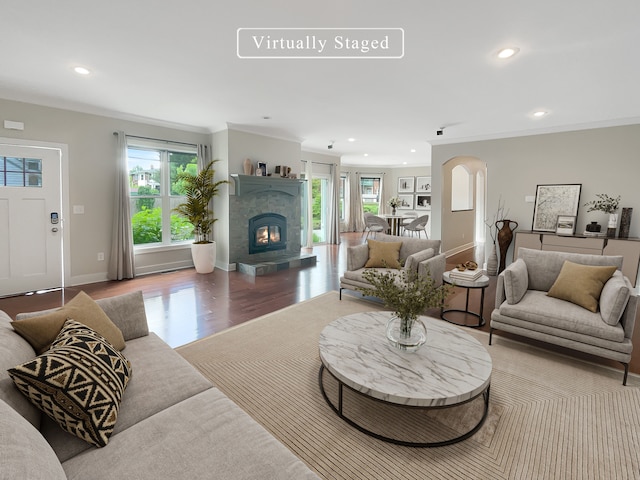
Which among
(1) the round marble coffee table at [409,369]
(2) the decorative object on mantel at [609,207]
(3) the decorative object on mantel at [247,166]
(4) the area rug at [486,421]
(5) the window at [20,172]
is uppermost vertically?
(3) the decorative object on mantel at [247,166]

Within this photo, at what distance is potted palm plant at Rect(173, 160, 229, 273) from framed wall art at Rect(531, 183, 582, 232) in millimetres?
5501

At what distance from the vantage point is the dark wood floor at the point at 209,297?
3.42 m

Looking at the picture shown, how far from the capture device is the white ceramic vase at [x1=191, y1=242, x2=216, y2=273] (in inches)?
224

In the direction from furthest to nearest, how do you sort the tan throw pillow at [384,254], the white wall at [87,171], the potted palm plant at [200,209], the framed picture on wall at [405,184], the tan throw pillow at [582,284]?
the framed picture on wall at [405,184] → the potted palm plant at [200,209] → the white wall at [87,171] → the tan throw pillow at [384,254] → the tan throw pillow at [582,284]

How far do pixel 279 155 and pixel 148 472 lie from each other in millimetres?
6109

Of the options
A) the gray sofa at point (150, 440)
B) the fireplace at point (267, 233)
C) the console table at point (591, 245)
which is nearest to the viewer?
the gray sofa at point (150, 440)

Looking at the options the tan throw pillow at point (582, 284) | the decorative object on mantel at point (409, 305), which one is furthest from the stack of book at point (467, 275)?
the decorative object on mantel at point (409, 305)

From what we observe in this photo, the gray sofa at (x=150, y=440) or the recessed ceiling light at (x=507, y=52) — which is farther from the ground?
the recessed ceiling light at (x=507, y=52)

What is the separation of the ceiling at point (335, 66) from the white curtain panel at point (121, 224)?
64cm

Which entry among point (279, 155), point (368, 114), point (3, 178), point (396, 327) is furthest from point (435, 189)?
point (3, 178)

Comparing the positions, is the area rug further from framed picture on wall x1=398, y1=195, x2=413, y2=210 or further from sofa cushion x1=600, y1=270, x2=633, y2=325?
framed picture on wall x1=398, y1=195, x2=413, y2=210

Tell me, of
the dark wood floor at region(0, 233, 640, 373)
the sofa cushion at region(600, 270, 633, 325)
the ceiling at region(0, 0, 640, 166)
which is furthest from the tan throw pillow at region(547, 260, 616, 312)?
the ceiling at region(0, 0, 640, 166)

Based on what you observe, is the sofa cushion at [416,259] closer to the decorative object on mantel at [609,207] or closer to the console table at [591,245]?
the console table at [591,245]

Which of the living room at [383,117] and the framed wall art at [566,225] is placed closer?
the living room at [383,117]
